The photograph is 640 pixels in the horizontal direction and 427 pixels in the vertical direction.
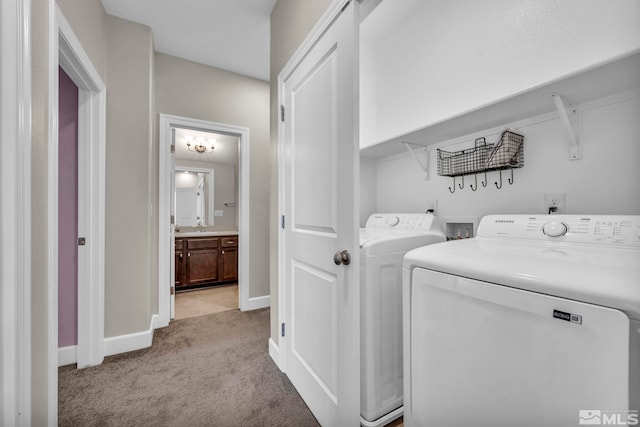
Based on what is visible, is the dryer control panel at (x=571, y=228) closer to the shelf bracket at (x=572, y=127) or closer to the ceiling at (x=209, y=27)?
the shelf bracket at (x=572, y=127)

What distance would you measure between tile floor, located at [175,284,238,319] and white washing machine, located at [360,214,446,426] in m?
2.17

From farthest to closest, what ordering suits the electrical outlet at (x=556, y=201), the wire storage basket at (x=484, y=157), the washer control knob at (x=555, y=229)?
the wire storage basket at (x=484, y=157), the electrical outlet at (x=556, y=201), the washer control knob at (x=555, y=229)

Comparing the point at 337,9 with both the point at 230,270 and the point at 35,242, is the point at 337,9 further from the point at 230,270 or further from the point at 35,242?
the point at 230,270

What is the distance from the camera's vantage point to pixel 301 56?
4.99 feet

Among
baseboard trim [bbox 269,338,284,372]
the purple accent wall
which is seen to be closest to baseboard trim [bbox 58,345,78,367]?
the purple accent wall

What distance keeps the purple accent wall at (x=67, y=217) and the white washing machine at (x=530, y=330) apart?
2.31 metres

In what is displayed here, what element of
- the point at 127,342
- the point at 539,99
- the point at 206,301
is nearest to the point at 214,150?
the point at 206,301

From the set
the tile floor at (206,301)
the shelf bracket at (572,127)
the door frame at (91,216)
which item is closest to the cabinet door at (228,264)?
the tile floor at (206,301)

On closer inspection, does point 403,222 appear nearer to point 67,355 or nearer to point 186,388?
point 186,388

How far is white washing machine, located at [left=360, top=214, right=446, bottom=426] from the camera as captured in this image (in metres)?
1.22

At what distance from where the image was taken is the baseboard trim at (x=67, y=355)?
187 centimetres

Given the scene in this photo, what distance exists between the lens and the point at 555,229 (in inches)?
41.5

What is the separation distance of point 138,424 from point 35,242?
1.04m

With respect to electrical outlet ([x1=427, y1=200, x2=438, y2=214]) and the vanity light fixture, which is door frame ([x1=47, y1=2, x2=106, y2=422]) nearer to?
the vanity light fixture
